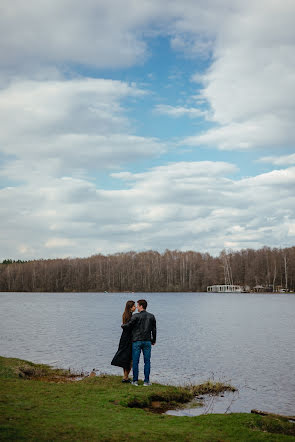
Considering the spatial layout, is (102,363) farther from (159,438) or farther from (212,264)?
(212,264)

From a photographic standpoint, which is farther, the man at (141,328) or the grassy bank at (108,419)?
the man at (141,328)

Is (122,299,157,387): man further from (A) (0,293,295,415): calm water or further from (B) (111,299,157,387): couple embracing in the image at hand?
(A) (0,293,295,415): calm water

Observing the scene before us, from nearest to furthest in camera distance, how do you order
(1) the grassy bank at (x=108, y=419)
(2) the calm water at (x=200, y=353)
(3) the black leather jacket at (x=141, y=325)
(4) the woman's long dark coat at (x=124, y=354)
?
(1) the grassy bank at (x=108, y=419) → (3) the black leather jacket at (x=141, y=325) → (4) the woman's long dark coat at (x=124, y=354) → (2) the calm water at (x=200, y=353)

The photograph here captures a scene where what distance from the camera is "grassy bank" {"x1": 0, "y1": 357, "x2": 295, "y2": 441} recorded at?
919 centimetres

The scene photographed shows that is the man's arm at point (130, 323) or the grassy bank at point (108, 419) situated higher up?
the man's arm at point (130, 323)

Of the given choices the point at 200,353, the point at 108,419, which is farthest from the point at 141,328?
the point at 200,353

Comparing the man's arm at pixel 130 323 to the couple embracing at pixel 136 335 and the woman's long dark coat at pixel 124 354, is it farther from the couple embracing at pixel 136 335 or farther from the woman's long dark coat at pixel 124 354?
the woman's long dark coat at pixel 124 354

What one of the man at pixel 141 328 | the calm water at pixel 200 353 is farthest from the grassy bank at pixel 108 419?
the calm water at pixel 200 353

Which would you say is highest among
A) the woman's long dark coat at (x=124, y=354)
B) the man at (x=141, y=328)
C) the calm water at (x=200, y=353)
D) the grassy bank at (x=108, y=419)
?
the man at (x=141, y=328)

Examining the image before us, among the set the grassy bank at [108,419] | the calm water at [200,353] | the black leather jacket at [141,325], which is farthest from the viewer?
the calm water at [200,353]

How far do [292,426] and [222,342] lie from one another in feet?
82.3

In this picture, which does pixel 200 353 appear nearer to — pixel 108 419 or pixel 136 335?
pixel 136 335

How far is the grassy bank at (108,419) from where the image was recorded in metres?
9.19

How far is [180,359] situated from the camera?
2692cm
